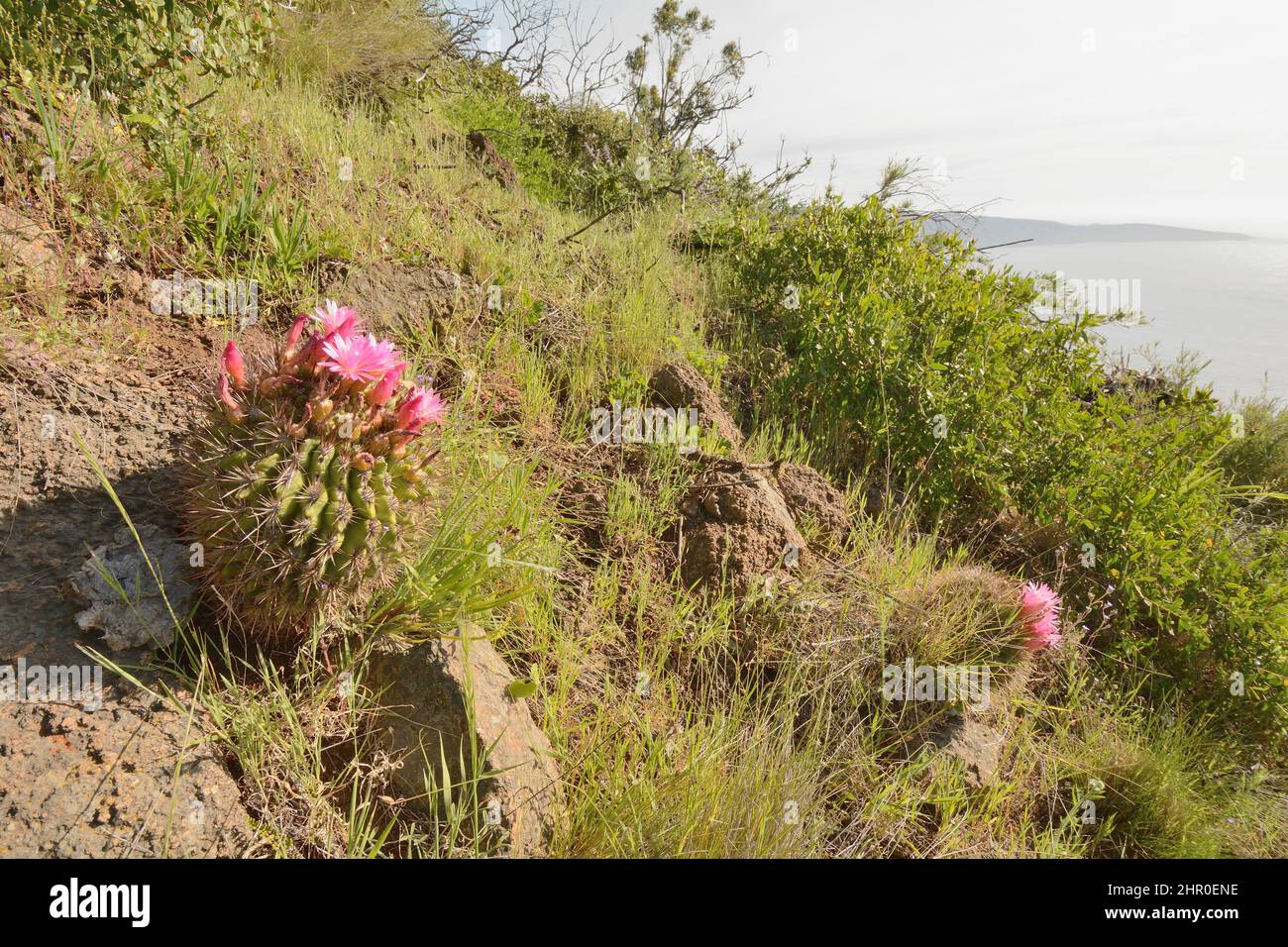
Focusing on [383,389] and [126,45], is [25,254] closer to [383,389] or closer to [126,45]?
[126,45]

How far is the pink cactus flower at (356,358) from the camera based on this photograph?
1.81 meters

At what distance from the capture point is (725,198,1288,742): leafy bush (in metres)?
3.45

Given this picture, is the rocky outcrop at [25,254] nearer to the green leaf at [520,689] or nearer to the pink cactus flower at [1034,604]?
the green leaf at [520,689]

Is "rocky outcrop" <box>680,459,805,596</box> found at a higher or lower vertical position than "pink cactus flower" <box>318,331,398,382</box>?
lower

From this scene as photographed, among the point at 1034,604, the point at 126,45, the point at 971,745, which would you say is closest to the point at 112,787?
the point at 971,745

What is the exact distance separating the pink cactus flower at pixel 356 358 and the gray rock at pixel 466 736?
0.78 meters

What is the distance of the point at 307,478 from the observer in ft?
5.85

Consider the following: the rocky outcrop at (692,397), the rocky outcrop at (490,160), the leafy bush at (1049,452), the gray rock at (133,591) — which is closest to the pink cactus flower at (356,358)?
the gray rock at (133,591)

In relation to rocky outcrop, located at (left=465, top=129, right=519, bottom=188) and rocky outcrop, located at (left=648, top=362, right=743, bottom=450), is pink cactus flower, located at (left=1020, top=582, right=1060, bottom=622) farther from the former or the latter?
rocky outcrop, located at (left=465, top=129, right=519, bottom=188)

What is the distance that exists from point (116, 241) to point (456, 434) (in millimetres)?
1723

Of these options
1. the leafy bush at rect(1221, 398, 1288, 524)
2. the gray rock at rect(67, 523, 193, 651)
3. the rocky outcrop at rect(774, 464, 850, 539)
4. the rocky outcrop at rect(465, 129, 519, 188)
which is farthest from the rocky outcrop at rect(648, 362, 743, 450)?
the leafy bush at rect(1221, 398, 1288, 524)

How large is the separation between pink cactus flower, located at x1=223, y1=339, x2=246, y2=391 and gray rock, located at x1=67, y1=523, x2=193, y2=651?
515 millimetres

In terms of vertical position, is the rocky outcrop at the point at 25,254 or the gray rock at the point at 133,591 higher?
the rocky outcrop at the point at 25,254

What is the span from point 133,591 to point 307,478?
0.64 m
